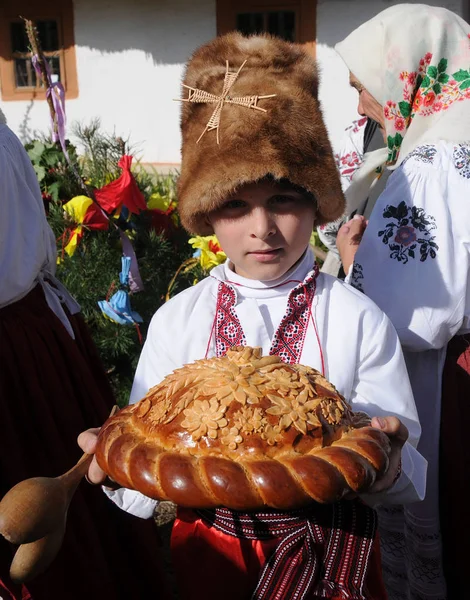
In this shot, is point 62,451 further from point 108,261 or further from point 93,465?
point 108,261

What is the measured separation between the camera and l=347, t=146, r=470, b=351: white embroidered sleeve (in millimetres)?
1854

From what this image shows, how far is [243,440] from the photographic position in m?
1.10

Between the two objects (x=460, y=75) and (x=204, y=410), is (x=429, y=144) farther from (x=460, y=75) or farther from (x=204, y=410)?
(x=204, y=410)

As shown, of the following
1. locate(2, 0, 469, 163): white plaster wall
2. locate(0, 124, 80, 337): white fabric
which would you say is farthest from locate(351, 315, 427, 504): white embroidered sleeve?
locate(2, 0, 469, 163): white plaster wall

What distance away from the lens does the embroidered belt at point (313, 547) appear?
4.13 feet

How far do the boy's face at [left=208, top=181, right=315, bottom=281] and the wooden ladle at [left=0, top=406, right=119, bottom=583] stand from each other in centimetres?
70

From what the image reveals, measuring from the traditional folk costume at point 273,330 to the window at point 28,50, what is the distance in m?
8.10

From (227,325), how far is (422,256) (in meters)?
0.68

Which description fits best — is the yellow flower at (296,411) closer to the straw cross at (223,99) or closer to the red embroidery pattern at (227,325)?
the red embroidery pattern at (227,325)

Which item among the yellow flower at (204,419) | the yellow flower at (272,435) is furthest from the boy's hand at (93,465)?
the yellow flower at (272,435)

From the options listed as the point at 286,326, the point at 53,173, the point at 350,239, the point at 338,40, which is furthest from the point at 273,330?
the point at 338,40

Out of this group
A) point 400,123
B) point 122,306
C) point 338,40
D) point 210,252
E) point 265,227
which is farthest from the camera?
point 338,40

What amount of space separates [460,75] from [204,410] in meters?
1.47

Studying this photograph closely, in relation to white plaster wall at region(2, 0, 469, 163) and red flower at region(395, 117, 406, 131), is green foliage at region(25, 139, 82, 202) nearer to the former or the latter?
red flower at region(395, 117, 406, 131)
